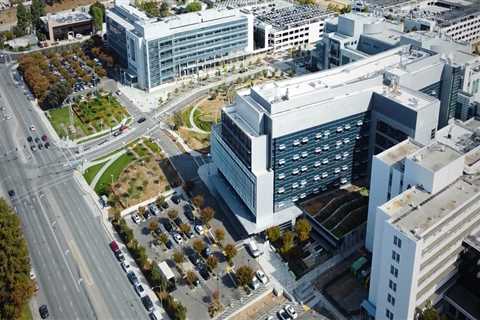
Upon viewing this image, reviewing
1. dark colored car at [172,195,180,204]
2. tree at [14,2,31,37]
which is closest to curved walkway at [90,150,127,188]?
dark colored car at [172,195,180,204]

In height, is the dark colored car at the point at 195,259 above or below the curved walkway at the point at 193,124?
below

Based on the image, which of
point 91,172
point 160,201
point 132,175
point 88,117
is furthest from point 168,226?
point 88,117

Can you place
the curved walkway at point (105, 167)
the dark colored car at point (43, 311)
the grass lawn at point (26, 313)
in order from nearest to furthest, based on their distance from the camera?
the grass lawn at point (26, 313) → the dark colored car at point (43, 311) → the curved walkway at point (105, 167)

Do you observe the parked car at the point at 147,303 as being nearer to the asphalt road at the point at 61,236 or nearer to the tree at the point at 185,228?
the asphalt road at the point at 61,236

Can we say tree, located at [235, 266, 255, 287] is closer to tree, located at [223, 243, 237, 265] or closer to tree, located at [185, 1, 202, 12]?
tree, located at [223, 243, 237, 265]

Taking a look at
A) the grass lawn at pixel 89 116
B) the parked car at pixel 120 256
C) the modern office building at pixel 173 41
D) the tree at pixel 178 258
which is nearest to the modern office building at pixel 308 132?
the tree at pixel 178 258

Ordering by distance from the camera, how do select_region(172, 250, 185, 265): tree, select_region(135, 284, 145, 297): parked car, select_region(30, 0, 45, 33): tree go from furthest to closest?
select_region(30, 0, 45, 33): tree → select_region(172, 250, 185, 265): tree → select_region(135, 284, 145, 297): parked car
